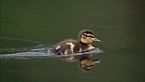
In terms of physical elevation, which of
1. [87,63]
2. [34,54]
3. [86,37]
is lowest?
[87,63]

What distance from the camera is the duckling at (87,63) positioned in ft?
21.8

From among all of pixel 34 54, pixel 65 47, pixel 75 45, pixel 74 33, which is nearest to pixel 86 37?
pixel 75 45

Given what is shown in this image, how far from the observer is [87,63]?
6.80 meters

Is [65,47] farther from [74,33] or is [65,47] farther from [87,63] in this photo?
[74,33]

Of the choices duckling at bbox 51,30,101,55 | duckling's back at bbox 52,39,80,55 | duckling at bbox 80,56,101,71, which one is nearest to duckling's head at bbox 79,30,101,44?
duckling at bbox 51,30,101,55

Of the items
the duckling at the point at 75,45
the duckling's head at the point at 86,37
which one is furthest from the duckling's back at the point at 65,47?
the duckling's head at the point at 86,37

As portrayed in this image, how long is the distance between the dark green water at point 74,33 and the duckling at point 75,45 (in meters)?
0.21

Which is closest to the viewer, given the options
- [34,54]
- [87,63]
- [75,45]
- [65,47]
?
[87,63]

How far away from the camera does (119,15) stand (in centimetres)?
972

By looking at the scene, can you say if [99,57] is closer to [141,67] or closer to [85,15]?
[141,67]

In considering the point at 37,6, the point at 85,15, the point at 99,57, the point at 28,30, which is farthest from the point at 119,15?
the point at 99,57

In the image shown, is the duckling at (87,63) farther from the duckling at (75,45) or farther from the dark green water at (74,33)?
the duckling at (75,45)

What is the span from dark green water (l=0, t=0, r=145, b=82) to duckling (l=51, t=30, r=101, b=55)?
8.1 inches

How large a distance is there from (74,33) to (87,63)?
4.96 feet
